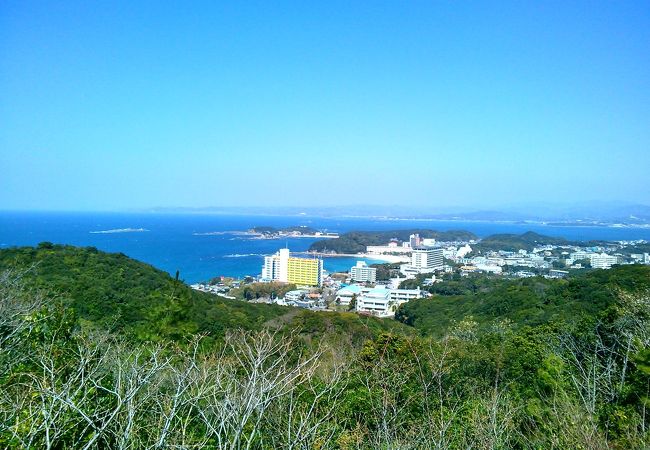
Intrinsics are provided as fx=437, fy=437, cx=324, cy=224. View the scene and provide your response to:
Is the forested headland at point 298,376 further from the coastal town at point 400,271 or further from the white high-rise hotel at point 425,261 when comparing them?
the white high-rise hotel at point 425,261

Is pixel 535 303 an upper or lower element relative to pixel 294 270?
upper

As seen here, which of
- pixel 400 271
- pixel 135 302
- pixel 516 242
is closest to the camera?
pixel 135 302

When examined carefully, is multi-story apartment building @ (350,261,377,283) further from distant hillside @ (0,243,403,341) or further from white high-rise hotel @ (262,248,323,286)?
distant hillside @ (0,243,403,341)

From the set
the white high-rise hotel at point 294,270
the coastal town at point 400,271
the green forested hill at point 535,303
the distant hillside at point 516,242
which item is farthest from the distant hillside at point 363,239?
the green forested hill at point 535,303

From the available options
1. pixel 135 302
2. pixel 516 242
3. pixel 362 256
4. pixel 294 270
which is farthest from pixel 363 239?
pixel 135 302

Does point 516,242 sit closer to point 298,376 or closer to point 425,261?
point 425,261

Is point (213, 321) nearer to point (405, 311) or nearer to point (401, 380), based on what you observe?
point (401, 380)
